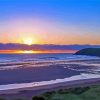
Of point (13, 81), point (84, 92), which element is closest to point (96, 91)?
point (84, 92)

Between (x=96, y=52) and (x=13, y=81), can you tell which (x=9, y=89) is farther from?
(x=96, y=52)

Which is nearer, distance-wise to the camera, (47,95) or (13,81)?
(47,95)

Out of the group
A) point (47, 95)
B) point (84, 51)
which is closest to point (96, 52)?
point (84, 51)

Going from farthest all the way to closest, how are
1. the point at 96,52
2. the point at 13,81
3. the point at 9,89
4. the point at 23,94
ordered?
1. the point at 96,52
2. the point at 13,81
3. the point at 9,89
4. the point at 23,94

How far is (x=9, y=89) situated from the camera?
20.8m

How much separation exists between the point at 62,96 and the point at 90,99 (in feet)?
4.92

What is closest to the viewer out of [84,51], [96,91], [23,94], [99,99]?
[99,99]

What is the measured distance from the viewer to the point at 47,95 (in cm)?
1591

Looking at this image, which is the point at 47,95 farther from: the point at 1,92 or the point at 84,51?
the point at 84,51

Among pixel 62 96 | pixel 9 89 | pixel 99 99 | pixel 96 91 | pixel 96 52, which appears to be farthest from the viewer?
pixel 96 52

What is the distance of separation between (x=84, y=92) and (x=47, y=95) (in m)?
2.04

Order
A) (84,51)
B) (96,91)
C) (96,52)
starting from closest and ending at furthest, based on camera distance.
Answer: (96,91)
(96,52)
(84,51)

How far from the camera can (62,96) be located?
50.8 ft

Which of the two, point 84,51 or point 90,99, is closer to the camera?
point 90,99
